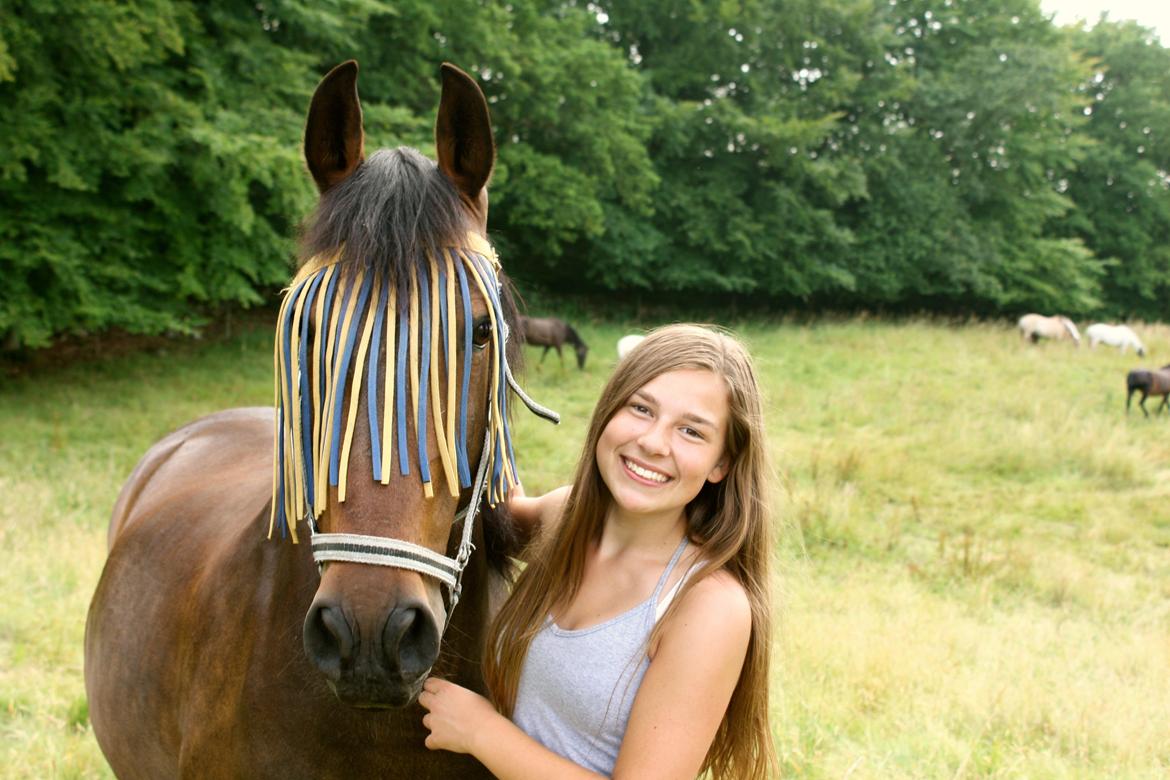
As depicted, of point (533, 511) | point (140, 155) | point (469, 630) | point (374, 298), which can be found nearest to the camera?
point (374, 298)

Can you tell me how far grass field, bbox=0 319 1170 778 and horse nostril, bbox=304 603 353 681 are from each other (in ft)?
4.00

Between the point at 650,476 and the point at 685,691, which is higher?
the point at 650,476

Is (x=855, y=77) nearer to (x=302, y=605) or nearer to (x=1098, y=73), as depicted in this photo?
(x=1098, y=73)

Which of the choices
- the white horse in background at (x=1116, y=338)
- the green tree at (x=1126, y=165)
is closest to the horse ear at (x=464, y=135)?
the white horse in background at (x=1116, y=338)

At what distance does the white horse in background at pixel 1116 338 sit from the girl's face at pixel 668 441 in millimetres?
21433

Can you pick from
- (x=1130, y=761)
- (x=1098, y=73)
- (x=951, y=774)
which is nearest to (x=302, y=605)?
(x=951, y=774)

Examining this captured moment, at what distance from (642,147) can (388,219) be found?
21.2m

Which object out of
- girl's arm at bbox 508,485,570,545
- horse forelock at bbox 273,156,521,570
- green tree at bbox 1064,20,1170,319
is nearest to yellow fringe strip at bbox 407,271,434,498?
horse forelock at bbox 273,156,521,570

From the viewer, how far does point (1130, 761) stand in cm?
366

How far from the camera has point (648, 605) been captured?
176 cm

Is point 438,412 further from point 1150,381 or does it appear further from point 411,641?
point 1150,381

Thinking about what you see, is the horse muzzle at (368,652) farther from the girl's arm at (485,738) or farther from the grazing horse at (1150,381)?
the grazing horse at (1150,381)

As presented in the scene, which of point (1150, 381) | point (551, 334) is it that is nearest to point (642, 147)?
point (551, 334)

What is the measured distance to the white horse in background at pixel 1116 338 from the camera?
65.4 ft
